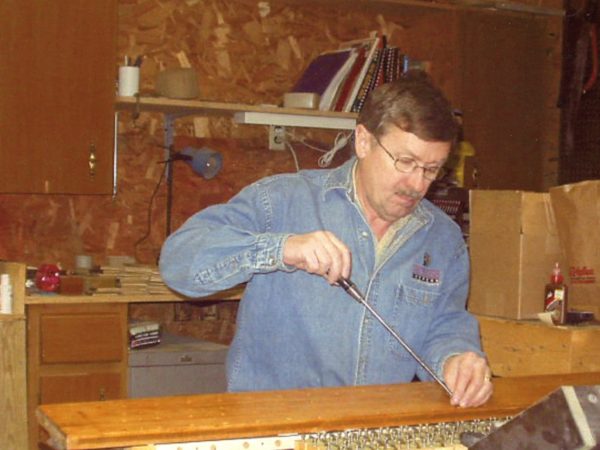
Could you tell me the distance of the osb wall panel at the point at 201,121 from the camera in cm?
394

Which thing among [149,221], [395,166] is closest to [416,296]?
[395,166]

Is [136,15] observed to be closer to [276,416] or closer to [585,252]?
[585,252]

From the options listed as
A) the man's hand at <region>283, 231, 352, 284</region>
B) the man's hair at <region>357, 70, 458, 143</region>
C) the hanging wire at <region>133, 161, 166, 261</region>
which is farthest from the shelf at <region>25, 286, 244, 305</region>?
the man's hand at <region>283, 231, 352, 284</region>

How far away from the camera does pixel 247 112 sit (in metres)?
3.94

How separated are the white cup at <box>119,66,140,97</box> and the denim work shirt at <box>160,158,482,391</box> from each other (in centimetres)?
177

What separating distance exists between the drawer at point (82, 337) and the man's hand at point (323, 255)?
1981mm

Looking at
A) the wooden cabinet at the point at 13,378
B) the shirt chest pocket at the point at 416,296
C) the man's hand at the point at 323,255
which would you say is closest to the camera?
the man's hand at the point at 323,255

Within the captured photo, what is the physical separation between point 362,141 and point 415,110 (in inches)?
6.2

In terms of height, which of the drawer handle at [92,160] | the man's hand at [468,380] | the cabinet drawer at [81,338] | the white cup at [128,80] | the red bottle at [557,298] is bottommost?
the cabinet drawer at [81,338]

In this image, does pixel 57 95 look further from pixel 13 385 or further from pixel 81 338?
pixel 13 385

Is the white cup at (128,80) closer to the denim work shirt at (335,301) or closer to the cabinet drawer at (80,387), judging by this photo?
the cabinet drawer at (80,387)

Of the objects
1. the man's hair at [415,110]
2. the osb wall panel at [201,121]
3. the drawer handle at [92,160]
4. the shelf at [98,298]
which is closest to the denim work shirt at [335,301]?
the man's hair at [415,110]

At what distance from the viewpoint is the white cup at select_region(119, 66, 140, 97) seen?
378 cm

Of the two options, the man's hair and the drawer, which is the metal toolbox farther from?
the man's hair
